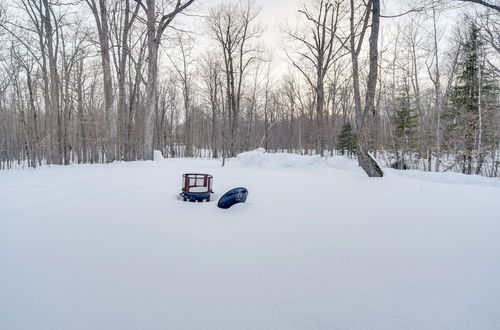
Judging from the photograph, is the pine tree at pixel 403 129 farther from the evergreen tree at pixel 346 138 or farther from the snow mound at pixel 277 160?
the evergreen tree at pixel 346 138

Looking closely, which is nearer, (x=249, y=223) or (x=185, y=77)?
(x=249, y=223)

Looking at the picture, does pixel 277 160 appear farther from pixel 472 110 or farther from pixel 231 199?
pixel 472 110

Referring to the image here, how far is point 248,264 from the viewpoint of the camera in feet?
7.91

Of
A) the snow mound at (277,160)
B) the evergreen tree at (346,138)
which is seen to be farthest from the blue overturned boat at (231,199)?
the evergreen tree at (346,138)

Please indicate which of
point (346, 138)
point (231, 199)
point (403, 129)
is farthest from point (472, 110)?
point (231, 199)

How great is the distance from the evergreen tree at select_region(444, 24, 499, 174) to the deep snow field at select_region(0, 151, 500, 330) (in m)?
12.7

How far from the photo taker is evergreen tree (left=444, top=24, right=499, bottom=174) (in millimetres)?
13453

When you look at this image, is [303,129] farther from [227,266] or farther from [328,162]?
[227,266]

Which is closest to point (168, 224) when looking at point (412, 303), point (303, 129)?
point (412, 303)

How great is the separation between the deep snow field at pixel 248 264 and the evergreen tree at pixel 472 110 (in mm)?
12652

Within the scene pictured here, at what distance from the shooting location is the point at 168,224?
3459 mm

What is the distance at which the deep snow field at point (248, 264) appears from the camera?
5.63 ft

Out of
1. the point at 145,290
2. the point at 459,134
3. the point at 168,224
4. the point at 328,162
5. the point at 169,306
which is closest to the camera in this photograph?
the point at 169,306

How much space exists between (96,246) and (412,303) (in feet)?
10.4
